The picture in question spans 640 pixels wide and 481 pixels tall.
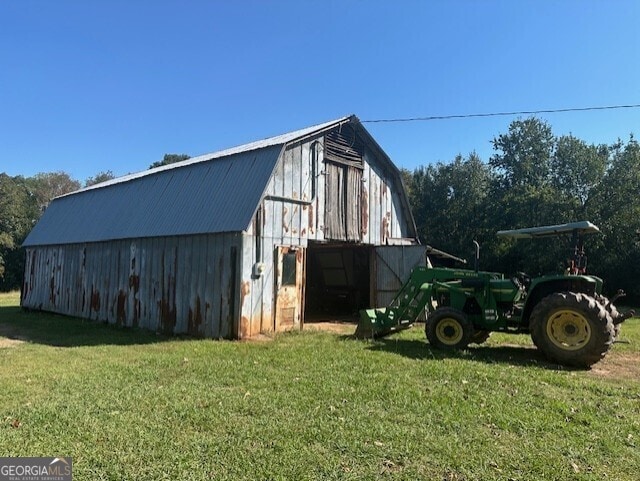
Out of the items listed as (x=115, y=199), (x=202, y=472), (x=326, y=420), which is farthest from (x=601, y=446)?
(x=115, y=199)

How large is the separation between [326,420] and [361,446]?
70 centimetres

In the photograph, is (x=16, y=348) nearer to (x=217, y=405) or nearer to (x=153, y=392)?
(x=153, y=392)

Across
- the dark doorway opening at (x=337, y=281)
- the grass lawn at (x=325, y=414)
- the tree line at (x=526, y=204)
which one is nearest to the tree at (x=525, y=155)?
the tree line at (x=526, y=204)

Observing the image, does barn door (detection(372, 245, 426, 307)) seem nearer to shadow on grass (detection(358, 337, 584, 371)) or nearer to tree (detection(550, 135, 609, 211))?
shadow on grass (detection(358, 337, 584, 371))

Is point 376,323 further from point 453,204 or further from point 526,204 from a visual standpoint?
point 453,204

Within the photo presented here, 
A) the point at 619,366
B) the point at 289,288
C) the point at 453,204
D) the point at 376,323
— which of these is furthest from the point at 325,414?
the point at 453,204

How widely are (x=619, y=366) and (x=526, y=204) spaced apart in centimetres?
1992

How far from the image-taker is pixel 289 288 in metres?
11.7

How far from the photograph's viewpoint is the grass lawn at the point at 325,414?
3744mm

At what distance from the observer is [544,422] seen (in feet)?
15.4

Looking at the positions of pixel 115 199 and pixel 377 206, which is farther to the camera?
pixel 115 199

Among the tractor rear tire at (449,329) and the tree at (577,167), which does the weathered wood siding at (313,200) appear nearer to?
the tractor rear tire at (449,329)

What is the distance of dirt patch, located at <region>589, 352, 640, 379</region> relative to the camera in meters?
6.96

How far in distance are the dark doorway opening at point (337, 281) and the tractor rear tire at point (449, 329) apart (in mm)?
7695
